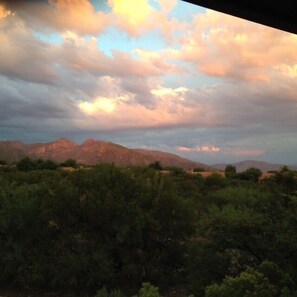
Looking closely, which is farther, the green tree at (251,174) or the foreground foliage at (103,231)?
the green tree at (251,174)

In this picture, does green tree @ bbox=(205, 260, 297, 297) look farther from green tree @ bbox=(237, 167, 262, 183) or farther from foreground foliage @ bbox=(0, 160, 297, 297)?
green tree @ bbox=(237, 167, 262, 183)

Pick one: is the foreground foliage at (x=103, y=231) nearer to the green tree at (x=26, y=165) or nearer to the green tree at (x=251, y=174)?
the green tree at (x=251, y=174)

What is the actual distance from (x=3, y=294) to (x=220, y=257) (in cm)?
1112

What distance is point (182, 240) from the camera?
22.0 m

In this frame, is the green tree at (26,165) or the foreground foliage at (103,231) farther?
the green tree at (26,165)

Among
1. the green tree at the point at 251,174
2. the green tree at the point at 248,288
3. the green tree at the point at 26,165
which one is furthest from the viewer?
the green tree at the point at 26,165

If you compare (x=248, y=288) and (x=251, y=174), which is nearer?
(x=248, y=288)

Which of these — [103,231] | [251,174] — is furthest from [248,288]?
[251,174]

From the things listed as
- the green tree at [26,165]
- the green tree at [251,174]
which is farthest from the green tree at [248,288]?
the green tree at [26,165]

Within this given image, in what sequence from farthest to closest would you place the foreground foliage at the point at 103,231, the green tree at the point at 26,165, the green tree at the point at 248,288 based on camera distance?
the green tree at the point at 26,165 → the foreground foliage at the point at 103,231 → the green tree at the point at 248,288

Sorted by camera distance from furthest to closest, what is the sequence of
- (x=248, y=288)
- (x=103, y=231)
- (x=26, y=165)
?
1. (x=26, y=165)
2. (x=103, y=231)
3. (x=248, y=288)

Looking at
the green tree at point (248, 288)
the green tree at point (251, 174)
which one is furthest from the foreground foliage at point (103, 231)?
the green tree at point (251, 174)

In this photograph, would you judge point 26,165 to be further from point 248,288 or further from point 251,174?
point 248,288

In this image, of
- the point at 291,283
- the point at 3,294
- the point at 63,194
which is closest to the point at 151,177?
the point at 63,194
